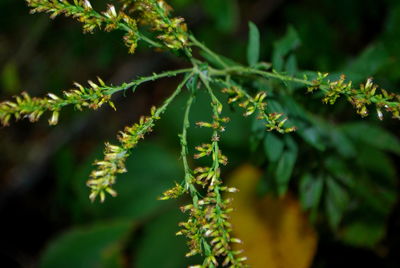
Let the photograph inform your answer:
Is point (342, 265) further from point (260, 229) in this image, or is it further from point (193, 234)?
point (193, 234)

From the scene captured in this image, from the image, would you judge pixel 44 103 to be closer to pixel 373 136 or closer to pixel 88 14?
pixel 88 14

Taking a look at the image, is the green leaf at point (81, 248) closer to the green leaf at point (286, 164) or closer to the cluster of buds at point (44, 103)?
the green leaf at point (286, 164)

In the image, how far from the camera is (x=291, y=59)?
2684 mm

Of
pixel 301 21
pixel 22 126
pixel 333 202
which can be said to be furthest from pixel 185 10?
pixel 333 202

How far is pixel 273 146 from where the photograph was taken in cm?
243

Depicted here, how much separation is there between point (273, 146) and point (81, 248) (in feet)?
11.2

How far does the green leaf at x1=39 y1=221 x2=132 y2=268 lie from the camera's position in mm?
4766

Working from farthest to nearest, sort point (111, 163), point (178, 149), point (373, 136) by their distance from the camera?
1. point (178, 149)
2. point (373, 136)
3. point (111, 163)

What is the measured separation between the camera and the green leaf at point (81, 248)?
15.6 feet

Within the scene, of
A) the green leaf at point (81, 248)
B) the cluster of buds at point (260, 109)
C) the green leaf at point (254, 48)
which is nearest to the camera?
the cluster of buds at point (260, 109)

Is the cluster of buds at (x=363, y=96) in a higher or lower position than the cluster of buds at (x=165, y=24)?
lower

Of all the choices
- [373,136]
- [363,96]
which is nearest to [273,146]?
[363,96]

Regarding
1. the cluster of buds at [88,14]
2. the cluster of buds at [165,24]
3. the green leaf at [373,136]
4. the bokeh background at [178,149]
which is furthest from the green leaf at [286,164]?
the cluster of buds at [88,14]

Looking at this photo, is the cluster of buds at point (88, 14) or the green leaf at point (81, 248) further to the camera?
the green leaf at point (81, 248)
